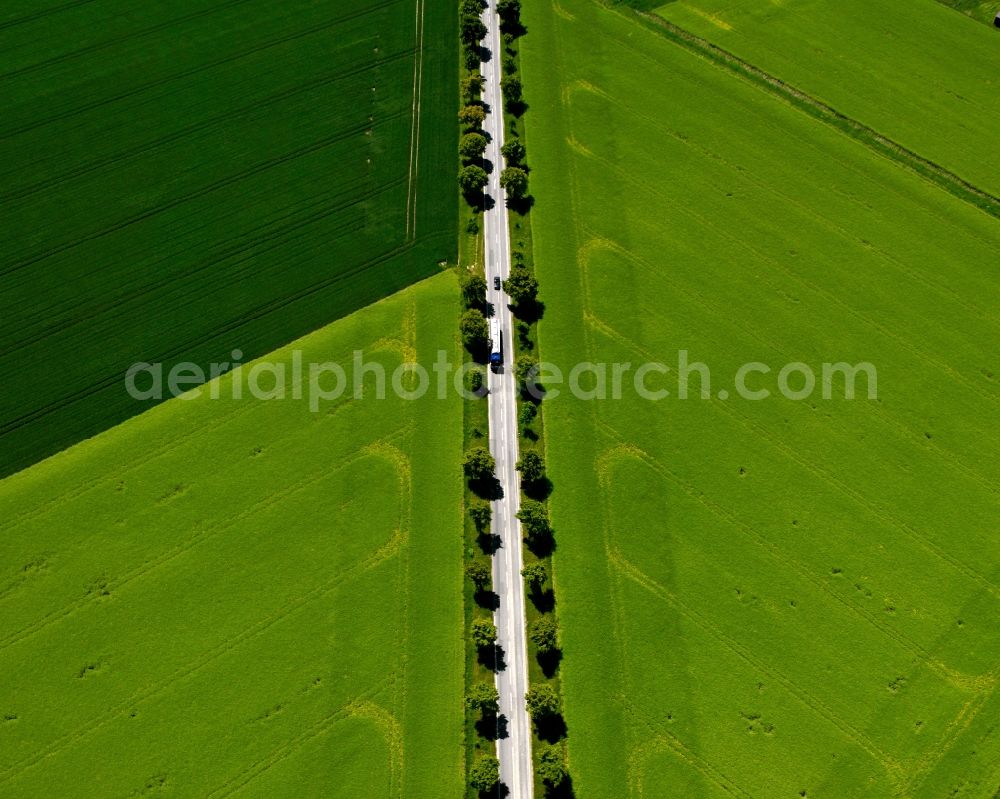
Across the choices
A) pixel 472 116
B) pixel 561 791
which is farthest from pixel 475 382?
pixel 561 791

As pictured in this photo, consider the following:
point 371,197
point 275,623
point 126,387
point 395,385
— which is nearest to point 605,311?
point 395,385

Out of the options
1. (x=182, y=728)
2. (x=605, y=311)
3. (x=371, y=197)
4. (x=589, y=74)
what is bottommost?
(x=182, y=728)

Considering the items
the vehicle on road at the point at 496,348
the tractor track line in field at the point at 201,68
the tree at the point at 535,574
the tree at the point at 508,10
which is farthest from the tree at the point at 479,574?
the tree at the point at 508,10

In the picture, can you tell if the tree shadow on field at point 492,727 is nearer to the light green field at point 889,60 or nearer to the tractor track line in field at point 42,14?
the light green field at point 889,60

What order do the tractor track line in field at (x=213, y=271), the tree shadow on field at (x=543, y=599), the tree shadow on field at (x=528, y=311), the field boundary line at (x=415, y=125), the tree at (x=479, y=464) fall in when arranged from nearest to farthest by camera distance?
the tree shadow on field at (x=543, y=599), the tree at (x=479, y=464), the tractor track line in field at (x=213, y=271), the tree shadow on field at (x=528, y=311), the field boundary line at (x=415, y=125)

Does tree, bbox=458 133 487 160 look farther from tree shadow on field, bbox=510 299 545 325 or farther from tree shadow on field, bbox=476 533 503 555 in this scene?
tree shadow on field, bbox=476 533 503 555

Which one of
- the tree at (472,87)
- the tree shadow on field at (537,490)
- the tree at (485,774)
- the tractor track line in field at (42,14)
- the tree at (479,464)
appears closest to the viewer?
the tree at (485,774)

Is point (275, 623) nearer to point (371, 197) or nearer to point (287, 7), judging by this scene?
point (371, 197)

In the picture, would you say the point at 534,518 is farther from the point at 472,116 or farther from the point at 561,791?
the point at 472,116
